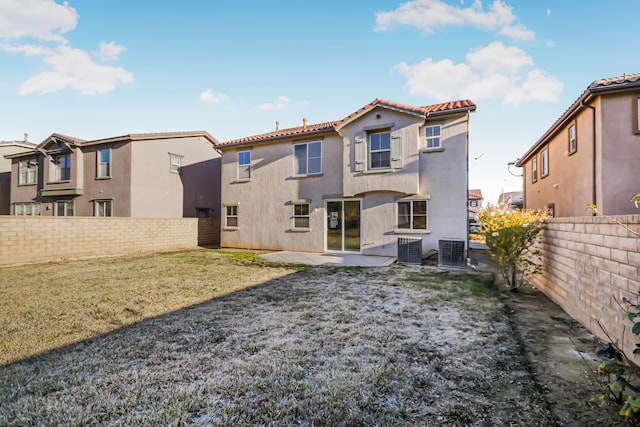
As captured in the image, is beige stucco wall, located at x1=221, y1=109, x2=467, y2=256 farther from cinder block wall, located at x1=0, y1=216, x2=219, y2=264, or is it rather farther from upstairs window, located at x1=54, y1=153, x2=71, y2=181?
upstairs window, located at x1=54, y1=153, x2=71, y2=181

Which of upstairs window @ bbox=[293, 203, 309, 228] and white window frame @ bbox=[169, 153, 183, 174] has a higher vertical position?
white window frame @ bbox=[169, 153, 183, 174]

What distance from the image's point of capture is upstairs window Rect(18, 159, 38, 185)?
67.8 feet

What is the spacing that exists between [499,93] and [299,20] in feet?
26.3

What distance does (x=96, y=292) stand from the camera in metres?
6.21

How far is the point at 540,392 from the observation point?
2613 millimetres

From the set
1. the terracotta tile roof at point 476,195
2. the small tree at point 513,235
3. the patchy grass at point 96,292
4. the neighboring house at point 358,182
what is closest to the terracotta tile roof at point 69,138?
the neighboring house at point 358,182

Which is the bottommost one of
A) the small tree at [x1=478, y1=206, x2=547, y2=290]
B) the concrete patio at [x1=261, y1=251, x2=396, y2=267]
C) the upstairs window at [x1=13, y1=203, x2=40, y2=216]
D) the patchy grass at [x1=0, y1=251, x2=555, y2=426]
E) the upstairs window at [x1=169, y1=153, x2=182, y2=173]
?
the concrete patio at [x1=261, y1=251, x2=396, y2=267]

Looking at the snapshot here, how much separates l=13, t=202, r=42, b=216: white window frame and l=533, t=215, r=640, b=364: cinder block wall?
28327 millimetres

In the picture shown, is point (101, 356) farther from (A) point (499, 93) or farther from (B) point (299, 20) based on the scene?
(A) point (499, 93)

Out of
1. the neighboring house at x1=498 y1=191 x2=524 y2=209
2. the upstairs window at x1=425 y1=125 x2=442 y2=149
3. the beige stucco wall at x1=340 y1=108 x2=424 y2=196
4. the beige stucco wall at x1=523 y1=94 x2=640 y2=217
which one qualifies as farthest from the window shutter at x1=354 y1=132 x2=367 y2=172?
the beige stucco wall at x1=523 y1=94 x2=640 y2=217

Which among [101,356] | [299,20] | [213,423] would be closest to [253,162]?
[299,20]

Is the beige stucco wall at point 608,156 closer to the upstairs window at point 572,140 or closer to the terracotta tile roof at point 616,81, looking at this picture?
→ the upstairs window at point 572,140

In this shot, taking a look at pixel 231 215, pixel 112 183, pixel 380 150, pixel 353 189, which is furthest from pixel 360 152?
pixel 112 183

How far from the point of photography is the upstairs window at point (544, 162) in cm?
1548
